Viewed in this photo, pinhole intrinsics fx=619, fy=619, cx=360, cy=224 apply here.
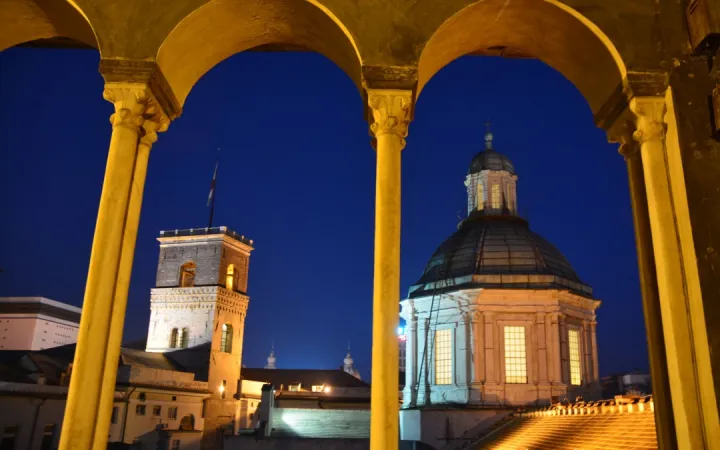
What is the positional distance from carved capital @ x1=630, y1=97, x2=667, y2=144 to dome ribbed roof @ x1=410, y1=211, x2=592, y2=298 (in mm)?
26608

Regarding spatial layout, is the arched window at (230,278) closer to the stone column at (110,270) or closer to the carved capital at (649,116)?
the stone column at (110,270)

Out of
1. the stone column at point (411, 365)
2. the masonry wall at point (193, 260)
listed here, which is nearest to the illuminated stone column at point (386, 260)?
the stone column at point (411, 365)

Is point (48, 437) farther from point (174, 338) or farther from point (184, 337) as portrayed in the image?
point (174, 338)

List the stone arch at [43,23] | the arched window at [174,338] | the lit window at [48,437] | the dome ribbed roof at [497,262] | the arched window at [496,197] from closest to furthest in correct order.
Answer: the stone arch at [43,23] < the lit window at [48,437] < the dome ribbed roof at [497,262] < the arched window at [496,197] < the arched window at [174,338]

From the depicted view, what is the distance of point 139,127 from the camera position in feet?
23.3

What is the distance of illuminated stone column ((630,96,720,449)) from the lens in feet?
19.8

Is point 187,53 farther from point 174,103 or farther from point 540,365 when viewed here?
point 540,365

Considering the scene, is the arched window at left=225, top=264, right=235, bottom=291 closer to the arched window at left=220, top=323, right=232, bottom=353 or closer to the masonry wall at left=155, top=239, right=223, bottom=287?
the masonry wall at left=155, top=239, right=223, bottom=287

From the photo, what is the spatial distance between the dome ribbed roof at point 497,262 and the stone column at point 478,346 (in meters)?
1.81

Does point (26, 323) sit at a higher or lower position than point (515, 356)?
higher

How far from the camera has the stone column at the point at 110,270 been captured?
19.7 feet

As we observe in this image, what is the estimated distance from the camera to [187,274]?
6316cm

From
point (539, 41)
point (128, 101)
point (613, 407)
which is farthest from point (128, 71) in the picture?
point (613, 407)

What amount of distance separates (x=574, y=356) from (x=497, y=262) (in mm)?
6415
